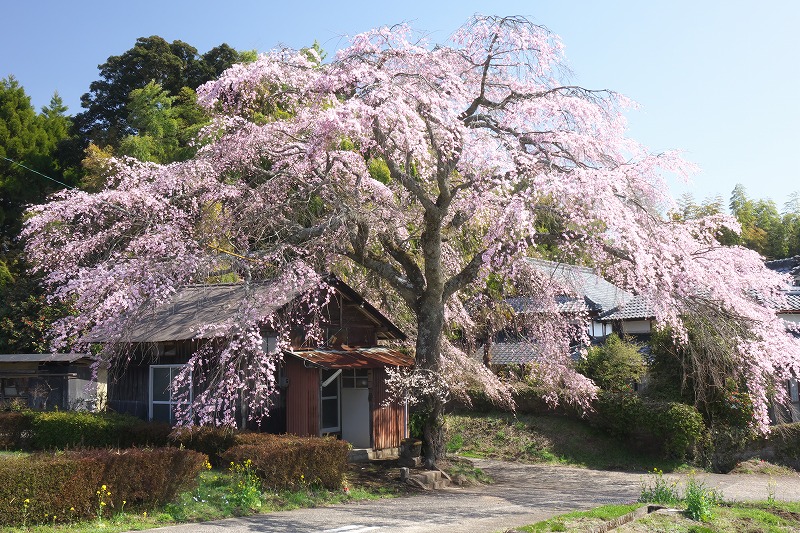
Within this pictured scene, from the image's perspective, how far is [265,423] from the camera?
637 inches

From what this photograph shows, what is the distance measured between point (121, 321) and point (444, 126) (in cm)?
717

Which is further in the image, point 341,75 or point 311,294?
point 311,294

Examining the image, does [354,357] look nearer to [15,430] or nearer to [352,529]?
[352,529]

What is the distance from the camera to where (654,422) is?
19.6 meters

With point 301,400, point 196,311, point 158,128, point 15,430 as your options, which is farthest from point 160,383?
point 158,128

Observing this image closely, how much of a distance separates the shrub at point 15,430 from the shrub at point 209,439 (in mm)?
5232

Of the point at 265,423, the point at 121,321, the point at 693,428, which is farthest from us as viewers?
the point at 693,428

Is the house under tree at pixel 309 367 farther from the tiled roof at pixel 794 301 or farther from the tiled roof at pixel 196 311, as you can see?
the tiled roof at pixel 794 301

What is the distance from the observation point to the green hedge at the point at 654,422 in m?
19.0

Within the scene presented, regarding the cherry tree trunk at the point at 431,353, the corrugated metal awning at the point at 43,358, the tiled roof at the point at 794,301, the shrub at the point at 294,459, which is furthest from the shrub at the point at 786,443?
the corrugated metal awning at the point at 43,358

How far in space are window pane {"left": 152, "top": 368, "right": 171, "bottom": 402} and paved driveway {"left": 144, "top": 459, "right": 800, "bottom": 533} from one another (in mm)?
7264

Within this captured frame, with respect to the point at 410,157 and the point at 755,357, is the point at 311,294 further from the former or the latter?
the point at 755,357

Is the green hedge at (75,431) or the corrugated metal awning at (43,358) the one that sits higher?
the corrugated metal awning at (43,358)

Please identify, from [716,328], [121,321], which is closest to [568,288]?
[716,328]
